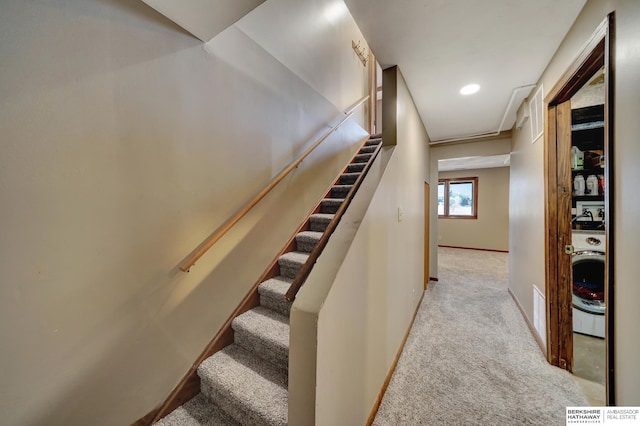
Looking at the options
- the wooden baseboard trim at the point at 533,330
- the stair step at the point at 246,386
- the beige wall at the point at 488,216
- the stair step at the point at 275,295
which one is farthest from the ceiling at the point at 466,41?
the beige wall at the point at 488,216

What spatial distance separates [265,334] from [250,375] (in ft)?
0.76

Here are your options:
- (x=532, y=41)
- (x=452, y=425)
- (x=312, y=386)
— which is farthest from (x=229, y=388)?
(x=532, y=41)

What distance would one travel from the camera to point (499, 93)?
2.34m

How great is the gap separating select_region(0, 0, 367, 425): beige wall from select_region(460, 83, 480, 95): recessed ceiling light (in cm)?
198

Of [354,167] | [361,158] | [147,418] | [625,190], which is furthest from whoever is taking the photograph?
[361,158]

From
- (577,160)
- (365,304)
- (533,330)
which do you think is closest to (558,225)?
(533,330)

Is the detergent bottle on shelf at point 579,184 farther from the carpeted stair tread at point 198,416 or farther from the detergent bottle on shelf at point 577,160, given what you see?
the carpeted stair tread at point 198,416

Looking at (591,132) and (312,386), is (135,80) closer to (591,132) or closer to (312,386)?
(312,386)

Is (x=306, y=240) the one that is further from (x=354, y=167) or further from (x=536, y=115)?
(x=536, y=115)

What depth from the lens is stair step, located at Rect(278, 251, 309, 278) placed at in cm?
200

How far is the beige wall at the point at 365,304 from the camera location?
0.83m

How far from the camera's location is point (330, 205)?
104 inches

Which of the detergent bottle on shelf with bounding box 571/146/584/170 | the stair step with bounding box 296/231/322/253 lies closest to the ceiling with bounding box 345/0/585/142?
the detergent bottle on shelf with bounding box 571/146/584/170

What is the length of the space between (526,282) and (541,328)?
60 centimetres
